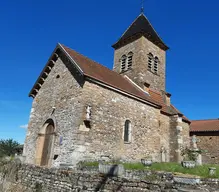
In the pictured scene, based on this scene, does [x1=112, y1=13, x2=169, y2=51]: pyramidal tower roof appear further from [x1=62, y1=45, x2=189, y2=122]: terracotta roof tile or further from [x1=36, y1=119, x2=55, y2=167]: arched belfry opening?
[x1=36, y1=119, x2=55, y2=167]: arched belfry opening

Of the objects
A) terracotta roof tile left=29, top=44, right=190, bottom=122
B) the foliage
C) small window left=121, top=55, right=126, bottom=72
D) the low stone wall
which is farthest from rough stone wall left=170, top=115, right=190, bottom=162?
the low stone wall

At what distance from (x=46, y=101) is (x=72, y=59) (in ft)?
12.4

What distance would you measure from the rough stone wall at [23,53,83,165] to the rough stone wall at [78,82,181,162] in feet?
2.31

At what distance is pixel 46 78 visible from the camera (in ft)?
52.9

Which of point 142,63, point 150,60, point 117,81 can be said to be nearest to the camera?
point 117,81

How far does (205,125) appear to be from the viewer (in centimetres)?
2225

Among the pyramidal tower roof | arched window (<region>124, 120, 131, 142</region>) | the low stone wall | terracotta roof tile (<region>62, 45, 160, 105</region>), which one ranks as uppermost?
the pyramidal tower roof

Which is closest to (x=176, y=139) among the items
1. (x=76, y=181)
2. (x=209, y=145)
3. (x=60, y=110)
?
(x=209, y=145)

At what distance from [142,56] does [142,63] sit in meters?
0.68

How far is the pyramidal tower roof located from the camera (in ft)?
69.4

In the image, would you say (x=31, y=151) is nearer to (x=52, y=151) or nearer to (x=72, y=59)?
(x=52, y=151)

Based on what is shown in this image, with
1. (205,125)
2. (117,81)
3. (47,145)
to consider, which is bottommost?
(47,145)

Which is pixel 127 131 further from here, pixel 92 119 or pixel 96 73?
pixel 96 73

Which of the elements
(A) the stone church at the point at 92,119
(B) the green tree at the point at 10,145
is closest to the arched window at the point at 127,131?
(A) the stone church at the point at 92,119
